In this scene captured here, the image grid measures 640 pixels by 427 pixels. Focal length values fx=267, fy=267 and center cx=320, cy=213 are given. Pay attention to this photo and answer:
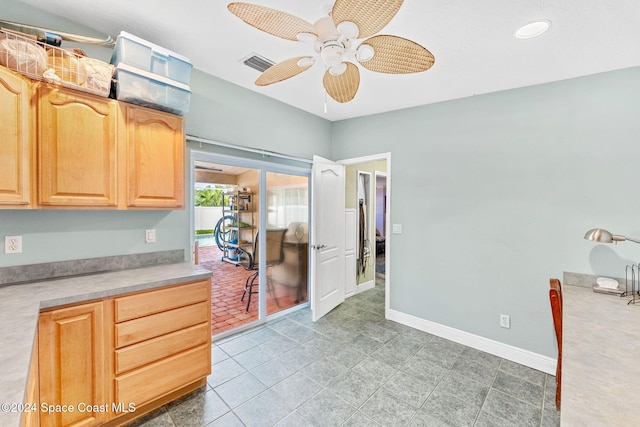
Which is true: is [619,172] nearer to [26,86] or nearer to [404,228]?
[404,228]

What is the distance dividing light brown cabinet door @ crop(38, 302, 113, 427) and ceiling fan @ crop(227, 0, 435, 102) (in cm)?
183

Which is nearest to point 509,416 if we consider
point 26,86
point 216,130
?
point 216,130

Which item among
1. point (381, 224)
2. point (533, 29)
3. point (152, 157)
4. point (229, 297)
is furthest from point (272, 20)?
point (381, 224)

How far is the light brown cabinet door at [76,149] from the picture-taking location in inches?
63.6

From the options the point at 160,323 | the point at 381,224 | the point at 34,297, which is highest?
the point at 381,224

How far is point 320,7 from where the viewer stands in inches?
66.7

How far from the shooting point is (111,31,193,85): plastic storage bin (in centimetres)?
178

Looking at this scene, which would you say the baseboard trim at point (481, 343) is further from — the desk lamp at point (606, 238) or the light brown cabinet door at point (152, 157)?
the light brown cabinet door at point (152, 157)

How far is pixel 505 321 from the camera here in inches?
105

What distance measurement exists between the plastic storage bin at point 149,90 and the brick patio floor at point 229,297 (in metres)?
1.69

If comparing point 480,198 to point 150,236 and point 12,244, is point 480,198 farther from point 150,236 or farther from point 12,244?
point 12,244

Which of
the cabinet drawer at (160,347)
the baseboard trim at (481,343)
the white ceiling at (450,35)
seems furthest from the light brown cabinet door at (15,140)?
the baseboard trim at (481,343)

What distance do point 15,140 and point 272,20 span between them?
1.59 metres

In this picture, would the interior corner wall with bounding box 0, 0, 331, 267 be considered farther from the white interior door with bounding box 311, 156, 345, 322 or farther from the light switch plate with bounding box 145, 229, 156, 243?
the white interior door with bounding box 311, 156, 345, 322
